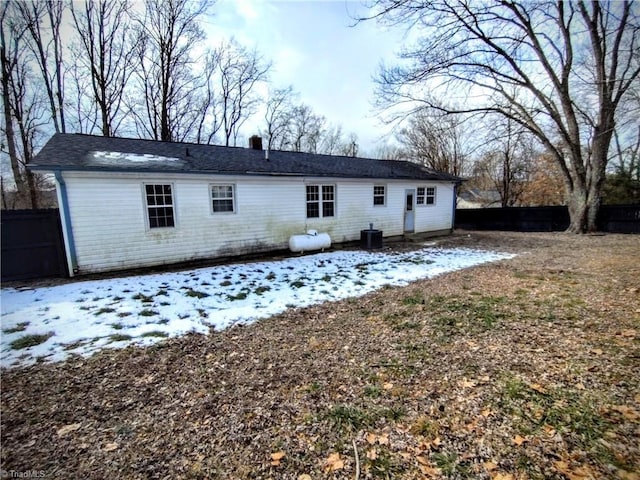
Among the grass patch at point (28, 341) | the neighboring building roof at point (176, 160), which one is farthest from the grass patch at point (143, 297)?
the neighboring building roof at point (176, 160)

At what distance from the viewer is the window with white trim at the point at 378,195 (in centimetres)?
1234

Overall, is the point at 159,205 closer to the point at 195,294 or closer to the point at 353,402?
the point at 195,294

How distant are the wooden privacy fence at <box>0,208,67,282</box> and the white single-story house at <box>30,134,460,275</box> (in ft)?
1.71

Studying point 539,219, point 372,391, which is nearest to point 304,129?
point 539,219

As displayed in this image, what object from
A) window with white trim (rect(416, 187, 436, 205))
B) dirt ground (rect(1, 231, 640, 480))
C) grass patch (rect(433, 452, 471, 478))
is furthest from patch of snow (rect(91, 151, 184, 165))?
window with white trim (rect(416, 187, 436, 205))

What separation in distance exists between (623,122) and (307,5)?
17.0m

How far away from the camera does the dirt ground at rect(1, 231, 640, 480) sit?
202 cm

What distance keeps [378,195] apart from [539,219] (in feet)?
33.4

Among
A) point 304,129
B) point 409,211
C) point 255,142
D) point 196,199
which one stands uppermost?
point 304,129

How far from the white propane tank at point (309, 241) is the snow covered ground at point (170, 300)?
3.92 ft

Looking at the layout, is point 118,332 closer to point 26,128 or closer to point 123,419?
point 123,419

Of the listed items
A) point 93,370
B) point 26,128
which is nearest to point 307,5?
point 93,370

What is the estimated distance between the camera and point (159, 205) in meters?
7.96

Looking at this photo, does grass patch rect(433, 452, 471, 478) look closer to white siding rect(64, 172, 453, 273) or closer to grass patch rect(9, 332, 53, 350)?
grass patch rect(9, 332, 53, 350)
